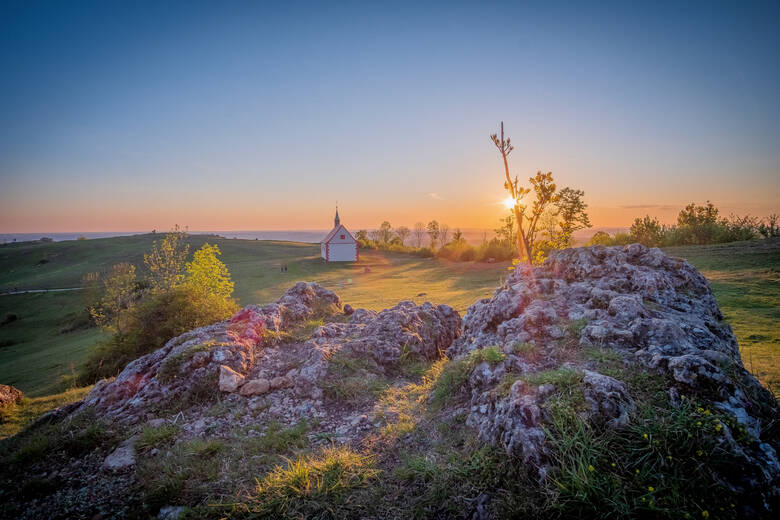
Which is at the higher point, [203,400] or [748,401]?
[748,401]

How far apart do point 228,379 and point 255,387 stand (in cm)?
63

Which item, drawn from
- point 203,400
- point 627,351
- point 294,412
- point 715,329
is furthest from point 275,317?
point 715,329

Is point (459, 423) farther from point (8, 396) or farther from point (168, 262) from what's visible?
point (168, 262)

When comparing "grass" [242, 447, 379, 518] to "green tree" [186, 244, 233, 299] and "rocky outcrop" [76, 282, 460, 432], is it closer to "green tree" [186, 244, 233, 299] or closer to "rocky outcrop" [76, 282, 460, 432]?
"rocky outcrop" [76, 282, 460, 432]

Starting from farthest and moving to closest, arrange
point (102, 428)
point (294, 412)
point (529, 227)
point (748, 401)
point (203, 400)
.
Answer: point (529, 227) → point (203, 400) → point (294, 412) → point (102, 428) → point (748, 401)

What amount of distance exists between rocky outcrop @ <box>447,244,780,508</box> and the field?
245 cm

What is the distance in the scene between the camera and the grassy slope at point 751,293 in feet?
25.3

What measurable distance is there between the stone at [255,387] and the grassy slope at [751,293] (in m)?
9.86

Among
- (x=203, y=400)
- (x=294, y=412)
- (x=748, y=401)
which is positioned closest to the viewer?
(x=748, y=401)

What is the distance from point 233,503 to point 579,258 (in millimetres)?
9192

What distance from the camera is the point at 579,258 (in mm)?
8773

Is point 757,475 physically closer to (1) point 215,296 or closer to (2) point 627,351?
(2) point 627,351

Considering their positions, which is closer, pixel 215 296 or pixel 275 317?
pixel 275 317

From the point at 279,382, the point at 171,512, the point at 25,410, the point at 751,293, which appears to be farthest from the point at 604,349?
the point at 25,410
